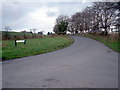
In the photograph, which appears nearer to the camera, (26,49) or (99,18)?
(26,49)

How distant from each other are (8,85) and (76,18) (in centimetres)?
5703

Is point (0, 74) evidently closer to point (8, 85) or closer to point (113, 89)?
point (8, 85)

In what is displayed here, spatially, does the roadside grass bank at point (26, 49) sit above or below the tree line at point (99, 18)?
below

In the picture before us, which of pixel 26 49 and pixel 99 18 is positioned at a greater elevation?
pixel 99 18

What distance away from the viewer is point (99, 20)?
29453mm

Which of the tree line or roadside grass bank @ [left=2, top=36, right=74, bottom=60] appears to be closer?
roadside grass bank @ [left=2, top=36, right=74, bottom=60]

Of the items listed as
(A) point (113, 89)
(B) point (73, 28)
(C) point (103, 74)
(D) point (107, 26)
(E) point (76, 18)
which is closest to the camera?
(A) point (113, 89)

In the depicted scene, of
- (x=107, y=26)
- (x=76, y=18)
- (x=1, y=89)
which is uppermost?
(x=76, y=18)

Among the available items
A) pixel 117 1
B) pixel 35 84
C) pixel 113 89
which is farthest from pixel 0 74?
pixel 117 1

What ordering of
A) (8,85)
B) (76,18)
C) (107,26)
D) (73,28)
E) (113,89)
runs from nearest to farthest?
(113,89) < (8,85) < (107,26) < (76,18) < (73,28)

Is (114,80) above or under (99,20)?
under

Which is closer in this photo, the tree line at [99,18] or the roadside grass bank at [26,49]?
the roadside grass bank at [26,49]

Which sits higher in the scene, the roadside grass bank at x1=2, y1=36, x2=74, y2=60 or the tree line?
the tree line

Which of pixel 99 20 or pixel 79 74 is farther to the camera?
pixel 99 20
